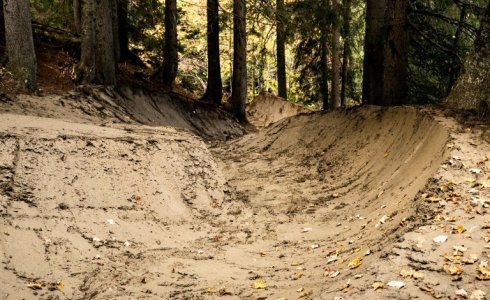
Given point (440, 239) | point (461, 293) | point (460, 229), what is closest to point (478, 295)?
point (461, 293)

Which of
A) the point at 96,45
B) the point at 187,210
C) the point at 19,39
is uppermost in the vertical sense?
the point at 96,45

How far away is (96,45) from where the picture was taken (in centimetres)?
1275

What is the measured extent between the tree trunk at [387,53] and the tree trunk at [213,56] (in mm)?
6365

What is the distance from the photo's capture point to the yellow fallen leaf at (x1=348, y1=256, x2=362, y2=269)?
4758 mm

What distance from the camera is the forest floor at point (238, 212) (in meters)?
4.69

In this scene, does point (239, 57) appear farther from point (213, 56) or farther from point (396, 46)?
point (396, 46)

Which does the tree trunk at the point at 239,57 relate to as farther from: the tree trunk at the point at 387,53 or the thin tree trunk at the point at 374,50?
the tree trunk at the point at 387,53

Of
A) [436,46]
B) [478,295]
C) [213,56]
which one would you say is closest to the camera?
[478,295]

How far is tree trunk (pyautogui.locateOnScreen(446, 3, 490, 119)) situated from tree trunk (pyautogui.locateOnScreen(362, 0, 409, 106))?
7.41 feet

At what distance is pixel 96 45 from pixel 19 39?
103 inches

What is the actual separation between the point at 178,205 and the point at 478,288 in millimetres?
5247

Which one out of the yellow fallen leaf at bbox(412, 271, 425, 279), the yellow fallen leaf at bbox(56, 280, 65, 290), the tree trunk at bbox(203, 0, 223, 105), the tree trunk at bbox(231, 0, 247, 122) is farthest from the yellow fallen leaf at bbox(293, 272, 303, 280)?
the tree trunk at bbox(203, 0, 223, 105)

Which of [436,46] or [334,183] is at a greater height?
[436,46]

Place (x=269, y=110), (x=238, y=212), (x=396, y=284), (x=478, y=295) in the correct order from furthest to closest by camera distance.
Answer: (x=269, y=110)
(x=238, y=212)
(x=396, y=284)
(x=478, y=295)
